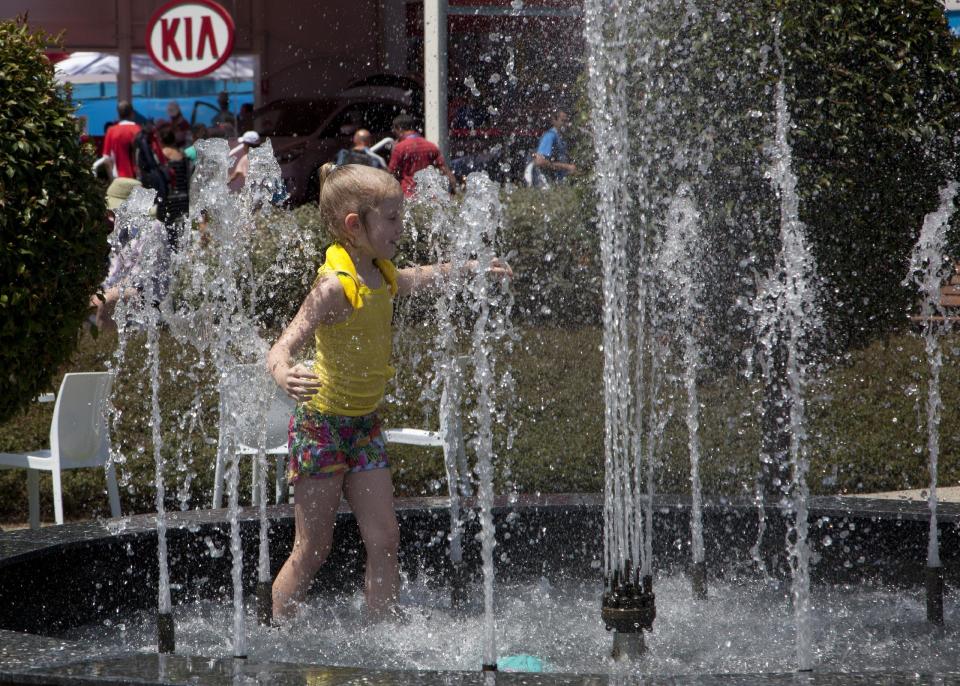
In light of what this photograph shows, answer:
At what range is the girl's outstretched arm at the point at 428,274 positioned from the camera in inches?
172

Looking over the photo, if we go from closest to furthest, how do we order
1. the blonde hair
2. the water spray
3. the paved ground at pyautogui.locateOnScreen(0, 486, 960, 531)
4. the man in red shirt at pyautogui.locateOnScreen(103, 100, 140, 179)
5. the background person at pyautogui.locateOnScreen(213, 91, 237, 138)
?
the blonde hair < the water spray < the paved ground at pyautogui.locateOnScreen(0, 486, 960, 531) < the man in red shirt at pyautogui.locateOnScreen(103, 100, 140, 179) < the background person at pyautogui.locateOnScreen(213, 91, 237, 138)

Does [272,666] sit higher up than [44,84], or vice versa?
[44,84]

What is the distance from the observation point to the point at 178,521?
186 inches

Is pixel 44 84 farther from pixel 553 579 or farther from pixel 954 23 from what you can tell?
pixel 954 23

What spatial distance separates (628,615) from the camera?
3826 mm

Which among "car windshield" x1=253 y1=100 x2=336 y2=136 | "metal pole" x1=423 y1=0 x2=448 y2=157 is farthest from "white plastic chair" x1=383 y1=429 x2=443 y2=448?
"car windshield" x1=253 y1=100 x2=336 y2=136

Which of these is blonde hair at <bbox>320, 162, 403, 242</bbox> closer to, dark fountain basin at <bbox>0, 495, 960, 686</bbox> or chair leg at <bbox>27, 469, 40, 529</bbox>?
dark fountain basin at <bbox>0, 495, 960, 686</bbox>

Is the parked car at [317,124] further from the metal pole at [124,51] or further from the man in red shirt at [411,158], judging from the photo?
the man in red shirt at [411,158]

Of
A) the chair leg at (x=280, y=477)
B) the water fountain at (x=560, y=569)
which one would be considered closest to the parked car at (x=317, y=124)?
the chair leg at (x=280, y=477)

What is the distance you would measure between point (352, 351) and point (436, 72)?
1003 cm

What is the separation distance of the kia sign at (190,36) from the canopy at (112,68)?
121 inches

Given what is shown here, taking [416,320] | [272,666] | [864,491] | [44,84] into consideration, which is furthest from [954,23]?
[272,666]

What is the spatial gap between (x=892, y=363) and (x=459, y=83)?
6.19 meters

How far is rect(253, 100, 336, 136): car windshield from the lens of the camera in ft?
54.3
